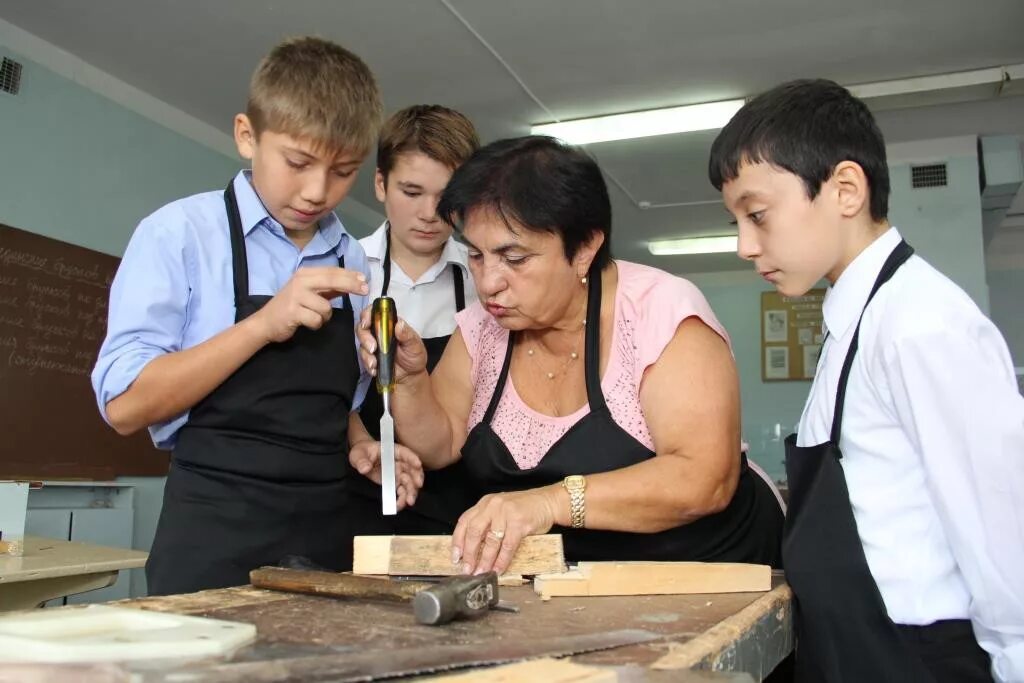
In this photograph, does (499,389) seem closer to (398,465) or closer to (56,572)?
(398,465)

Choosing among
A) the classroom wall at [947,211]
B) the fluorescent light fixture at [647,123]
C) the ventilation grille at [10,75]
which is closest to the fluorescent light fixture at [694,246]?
the classroom wall at [947,211]

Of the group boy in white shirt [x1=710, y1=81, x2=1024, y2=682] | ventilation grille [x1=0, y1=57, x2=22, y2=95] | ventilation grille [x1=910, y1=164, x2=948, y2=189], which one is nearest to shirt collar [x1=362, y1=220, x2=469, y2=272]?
boy in white shirt [x1=710, y1=81, x2=1024, y2=682]

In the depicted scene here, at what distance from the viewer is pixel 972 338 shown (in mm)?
1138

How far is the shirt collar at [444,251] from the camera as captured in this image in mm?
2447

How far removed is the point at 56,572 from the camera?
2.73m

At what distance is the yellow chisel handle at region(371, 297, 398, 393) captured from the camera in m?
1.52

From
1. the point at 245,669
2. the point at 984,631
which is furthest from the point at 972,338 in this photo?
the point at 245,669

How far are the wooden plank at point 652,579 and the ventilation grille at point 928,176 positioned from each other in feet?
19.9

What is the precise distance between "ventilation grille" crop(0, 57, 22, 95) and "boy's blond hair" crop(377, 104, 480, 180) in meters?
3.21

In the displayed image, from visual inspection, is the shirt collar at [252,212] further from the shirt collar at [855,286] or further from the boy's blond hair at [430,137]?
the shirt collar at [855,286]

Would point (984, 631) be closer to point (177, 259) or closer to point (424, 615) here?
point (424, 615)

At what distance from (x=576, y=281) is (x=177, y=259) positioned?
0.77 m

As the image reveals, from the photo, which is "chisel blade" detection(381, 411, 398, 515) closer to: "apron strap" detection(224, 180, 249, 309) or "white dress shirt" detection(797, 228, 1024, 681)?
"apron strap" detection(224, 180, 249, 309)

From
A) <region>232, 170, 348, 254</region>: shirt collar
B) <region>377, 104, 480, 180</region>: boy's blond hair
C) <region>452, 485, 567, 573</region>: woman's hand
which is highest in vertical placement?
<region>377, 104, 480, 180</region>: boy's blond hair
